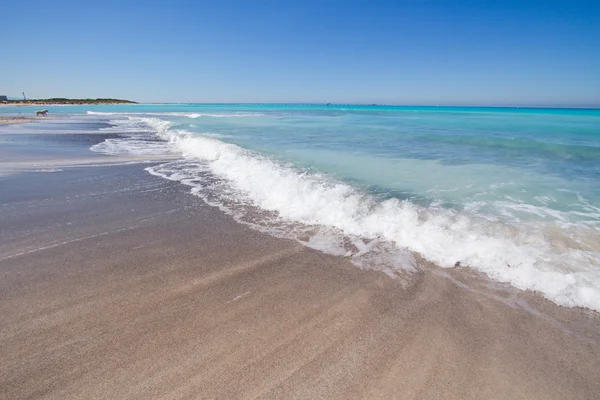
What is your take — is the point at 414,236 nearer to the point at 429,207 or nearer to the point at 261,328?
the point at 429,207

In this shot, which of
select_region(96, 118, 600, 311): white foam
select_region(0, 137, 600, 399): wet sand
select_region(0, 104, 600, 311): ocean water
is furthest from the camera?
select_region(0, 104, 600, 311): ocean water

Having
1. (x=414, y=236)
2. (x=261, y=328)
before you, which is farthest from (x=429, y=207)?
(x=261, y=328)

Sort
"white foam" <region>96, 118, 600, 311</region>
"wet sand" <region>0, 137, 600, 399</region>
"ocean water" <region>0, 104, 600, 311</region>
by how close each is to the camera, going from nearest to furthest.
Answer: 1. "wet sand" <region>0, 137, 600, 399</region>
2. "white foam" <region>96, 118, 600, 311</region>
3. "ocean water" <region>0, 104, 600, 311</region>

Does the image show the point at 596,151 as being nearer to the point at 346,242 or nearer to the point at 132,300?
the point at 346,242

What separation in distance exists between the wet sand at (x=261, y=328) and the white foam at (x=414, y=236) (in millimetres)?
369

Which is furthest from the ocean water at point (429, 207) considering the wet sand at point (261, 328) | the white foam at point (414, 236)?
the wet sand at point (261, 328)

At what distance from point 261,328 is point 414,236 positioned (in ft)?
10.6

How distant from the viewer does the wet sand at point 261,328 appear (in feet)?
8.38

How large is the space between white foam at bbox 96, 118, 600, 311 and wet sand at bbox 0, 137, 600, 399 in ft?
1.21

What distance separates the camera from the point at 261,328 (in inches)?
125

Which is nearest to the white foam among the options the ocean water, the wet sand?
the ocean water

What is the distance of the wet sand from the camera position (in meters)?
2.55

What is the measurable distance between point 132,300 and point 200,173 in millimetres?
7451

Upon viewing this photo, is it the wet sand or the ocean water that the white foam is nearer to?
the ocean water
